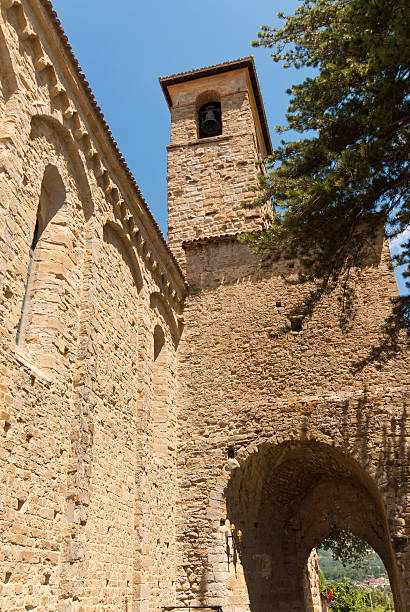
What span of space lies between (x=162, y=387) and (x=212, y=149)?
8.07 m

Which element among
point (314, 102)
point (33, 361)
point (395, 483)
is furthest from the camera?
point (395, 483)

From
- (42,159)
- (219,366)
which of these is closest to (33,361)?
(42,159)

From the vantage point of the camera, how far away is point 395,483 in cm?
928

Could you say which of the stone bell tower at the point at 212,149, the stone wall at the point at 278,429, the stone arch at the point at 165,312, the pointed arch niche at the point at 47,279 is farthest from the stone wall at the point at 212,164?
the pointed arch niche at the point at 47,279

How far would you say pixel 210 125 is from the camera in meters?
16.5

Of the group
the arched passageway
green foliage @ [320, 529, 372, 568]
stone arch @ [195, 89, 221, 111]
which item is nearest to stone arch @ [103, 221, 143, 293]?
the arched passageway

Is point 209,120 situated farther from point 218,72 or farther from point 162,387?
point 162,387

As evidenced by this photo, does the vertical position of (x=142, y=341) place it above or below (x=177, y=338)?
below

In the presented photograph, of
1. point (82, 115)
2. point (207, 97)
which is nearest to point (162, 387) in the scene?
point (82, 115)

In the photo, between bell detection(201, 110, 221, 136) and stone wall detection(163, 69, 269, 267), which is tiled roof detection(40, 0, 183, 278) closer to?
stone wall detection(163, 69, 269, 267)

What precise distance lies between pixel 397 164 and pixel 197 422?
678cm

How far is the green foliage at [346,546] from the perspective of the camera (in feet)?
56.1

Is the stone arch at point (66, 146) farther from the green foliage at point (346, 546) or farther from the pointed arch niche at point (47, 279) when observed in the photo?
the green foliage at point (346, 546)

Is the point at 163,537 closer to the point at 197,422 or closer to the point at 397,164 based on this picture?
the point at 197,422
